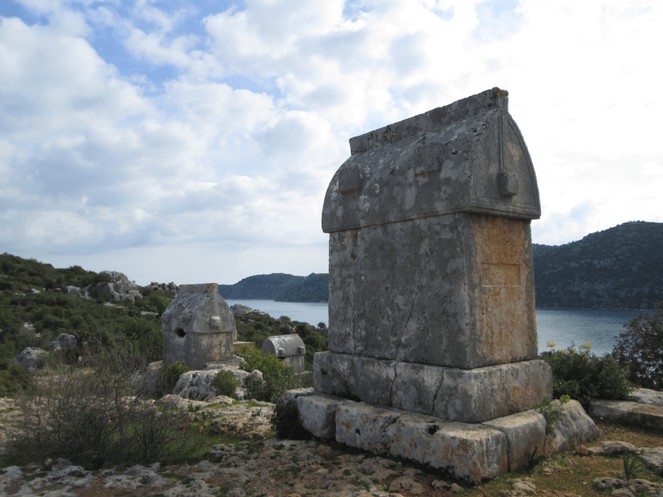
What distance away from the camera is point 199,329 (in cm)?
1068

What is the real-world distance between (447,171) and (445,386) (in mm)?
1624

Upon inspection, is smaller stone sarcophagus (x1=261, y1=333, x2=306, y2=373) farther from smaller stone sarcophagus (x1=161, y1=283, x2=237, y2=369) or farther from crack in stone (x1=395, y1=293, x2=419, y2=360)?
crack in stone (x1=395, y1=293, x2=419, y2=360)

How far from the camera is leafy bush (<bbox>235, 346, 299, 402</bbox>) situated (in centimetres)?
786

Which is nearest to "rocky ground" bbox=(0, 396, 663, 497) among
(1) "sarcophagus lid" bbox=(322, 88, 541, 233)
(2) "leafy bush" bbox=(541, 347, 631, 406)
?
(2) "leafy bush" bbox=(541, 347, 631, 406)

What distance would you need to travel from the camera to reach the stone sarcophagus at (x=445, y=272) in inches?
149

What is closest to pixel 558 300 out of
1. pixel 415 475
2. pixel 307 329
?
pixel 307 329

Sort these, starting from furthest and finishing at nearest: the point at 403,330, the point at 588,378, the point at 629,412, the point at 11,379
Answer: the point at 11,379 < the point at 588,378 < the point at 629,412 < the point at 403,330

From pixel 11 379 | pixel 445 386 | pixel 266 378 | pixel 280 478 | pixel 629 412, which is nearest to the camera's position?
pixel 280 478

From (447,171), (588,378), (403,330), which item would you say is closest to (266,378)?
(403,330)

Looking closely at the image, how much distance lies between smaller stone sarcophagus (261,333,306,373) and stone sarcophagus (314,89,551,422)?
31.7 feet

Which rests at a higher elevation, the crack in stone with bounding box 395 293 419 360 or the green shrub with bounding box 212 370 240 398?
the crack in stone with bounding box 395 293 419 360

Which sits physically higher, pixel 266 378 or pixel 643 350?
pixel 643 350

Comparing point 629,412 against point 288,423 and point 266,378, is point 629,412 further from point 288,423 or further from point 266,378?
point 266,378

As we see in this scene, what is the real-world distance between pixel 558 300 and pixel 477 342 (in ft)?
126
